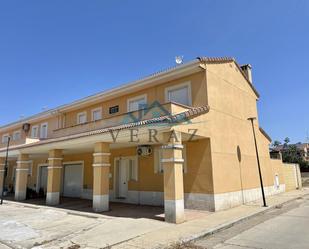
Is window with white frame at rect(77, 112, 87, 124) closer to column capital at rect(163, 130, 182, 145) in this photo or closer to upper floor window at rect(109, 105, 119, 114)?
upper floor window at rect(109, 105, 119, 114)

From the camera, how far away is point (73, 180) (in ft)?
66.5

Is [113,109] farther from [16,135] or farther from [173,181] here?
[16,135]

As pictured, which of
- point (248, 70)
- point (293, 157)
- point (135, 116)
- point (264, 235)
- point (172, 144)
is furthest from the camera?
point (293, 157)

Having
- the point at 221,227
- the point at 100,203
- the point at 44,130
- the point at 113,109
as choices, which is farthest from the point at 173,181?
the point at 44,130

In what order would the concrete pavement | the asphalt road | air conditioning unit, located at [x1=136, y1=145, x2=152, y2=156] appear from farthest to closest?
air conditioning unit, located at [x1=136, y1=145, x2=152, y2=156] → the concrete pavement → the asphalt road

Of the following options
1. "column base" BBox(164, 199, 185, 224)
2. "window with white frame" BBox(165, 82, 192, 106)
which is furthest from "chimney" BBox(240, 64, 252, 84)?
"column base" BBox(164, 199, 185, 224)

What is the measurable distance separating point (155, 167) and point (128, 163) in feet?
7.53

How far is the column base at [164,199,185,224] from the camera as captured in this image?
379 inches

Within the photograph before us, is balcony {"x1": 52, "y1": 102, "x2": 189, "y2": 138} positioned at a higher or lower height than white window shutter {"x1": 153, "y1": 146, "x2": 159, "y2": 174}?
higher

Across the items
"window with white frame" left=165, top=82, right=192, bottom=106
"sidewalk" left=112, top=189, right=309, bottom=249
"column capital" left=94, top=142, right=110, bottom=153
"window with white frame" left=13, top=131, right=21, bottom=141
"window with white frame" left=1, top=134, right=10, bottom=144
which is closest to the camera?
"sidewalk" left=112, top=189, right=309, bottom=249

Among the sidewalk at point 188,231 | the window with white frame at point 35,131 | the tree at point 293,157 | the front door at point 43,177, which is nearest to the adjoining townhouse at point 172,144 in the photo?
the sidewalk at point 188,231

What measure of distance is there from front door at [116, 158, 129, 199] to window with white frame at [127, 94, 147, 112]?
3.17 m

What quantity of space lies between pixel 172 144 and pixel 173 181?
4.48 ft

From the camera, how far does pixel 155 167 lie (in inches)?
566
